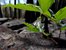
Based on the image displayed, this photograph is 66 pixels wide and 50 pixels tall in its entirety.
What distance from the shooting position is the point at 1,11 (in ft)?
7.55


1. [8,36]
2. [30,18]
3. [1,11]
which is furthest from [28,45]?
[1,11]

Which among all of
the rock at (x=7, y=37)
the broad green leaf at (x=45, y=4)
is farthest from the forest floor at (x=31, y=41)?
the broad green leaf at (x=45, y=4)

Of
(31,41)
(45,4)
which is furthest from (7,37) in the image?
(45,4)

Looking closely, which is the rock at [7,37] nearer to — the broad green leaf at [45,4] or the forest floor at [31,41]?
the forest floor at [31,41]

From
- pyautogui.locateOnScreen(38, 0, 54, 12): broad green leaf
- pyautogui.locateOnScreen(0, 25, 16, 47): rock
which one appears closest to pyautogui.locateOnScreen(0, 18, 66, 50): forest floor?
pyautogui.locateOnScreen(0, 25, 16, 47): rock

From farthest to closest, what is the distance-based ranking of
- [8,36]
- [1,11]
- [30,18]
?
[1,11], [30,18], [8,36]

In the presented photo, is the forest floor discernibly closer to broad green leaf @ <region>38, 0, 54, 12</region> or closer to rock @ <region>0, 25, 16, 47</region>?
rock @ <region>0, 25, 16, 47</region>

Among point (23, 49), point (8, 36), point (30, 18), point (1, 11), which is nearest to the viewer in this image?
point (23, 49)

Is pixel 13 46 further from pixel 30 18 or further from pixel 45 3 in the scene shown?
pixel 30 18

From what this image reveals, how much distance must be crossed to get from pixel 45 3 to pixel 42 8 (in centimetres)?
3

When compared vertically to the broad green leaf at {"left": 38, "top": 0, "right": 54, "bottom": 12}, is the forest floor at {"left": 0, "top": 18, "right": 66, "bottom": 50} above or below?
below

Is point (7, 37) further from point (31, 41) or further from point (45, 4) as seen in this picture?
point (45, 4)

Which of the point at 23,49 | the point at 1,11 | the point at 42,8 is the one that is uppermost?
the point at 42,8

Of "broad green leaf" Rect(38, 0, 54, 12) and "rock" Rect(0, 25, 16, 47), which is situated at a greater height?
"broad green leaf" Rect(38, 0, 54, 12)
